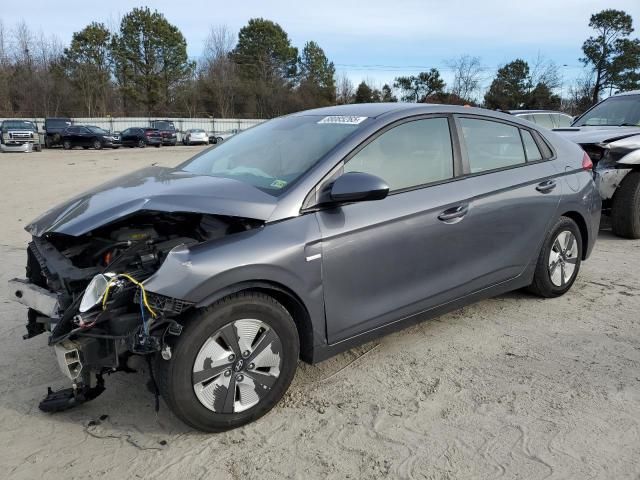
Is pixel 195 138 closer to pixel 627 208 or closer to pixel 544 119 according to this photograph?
pixel 544 119

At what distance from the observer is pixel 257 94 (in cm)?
6159

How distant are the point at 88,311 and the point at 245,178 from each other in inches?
47.4

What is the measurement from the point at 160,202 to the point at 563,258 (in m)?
3.36

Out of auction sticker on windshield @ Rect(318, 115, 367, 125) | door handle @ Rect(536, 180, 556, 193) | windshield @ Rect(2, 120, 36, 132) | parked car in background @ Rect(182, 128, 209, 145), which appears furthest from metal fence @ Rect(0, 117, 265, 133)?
auction sticker on windshield @ Rect(318, 115, 367, 125)

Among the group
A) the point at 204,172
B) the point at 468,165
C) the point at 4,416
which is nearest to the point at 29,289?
→ the point at 4,416

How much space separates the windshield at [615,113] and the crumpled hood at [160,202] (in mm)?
6550

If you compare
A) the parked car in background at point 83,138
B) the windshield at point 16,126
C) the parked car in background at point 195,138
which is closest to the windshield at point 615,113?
the parked car in background at point 83,138

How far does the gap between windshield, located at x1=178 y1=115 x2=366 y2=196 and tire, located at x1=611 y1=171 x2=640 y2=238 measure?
15.5 feet

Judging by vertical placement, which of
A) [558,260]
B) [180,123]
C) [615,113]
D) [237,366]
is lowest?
[237,366]

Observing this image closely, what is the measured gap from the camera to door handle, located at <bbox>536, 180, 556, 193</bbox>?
406 cm

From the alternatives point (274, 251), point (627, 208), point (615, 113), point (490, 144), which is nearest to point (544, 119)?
point (615, 113)

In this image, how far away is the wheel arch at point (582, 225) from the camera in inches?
175

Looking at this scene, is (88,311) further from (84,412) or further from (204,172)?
(204,172)

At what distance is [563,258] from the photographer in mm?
4438
